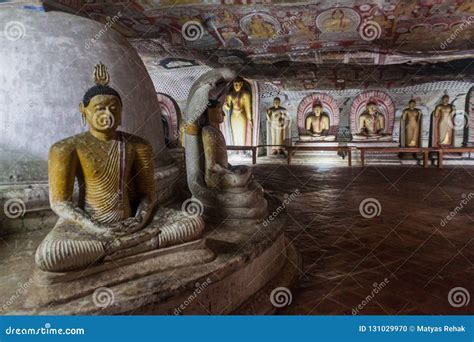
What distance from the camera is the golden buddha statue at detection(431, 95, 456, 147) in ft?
39.5

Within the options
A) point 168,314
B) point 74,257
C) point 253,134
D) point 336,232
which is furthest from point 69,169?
point 253,134

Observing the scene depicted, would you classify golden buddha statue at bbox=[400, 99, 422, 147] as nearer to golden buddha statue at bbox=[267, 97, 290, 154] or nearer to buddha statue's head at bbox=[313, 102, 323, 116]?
buddha statue's head at bbox=[313, 102, 323, 116]

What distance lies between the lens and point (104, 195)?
6.99ft

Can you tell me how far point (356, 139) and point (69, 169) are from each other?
12493mm

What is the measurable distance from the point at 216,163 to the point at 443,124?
11939mm

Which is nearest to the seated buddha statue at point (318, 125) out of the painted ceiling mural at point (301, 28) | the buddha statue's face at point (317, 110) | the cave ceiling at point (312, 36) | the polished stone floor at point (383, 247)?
the buddha statue's face at point (317, 110)

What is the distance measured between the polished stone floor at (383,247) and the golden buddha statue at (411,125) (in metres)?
5.81

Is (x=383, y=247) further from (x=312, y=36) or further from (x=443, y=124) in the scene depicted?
(x=443, y=124)

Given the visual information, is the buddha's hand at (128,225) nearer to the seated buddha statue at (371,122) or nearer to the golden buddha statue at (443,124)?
the seated buddha statue at (371,122)

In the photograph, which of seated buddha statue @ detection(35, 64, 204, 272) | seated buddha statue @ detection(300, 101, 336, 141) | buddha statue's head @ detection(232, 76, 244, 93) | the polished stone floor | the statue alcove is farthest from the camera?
the statue alcove

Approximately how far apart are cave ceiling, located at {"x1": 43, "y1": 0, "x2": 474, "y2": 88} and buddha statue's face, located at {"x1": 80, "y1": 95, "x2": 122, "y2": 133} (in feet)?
21.4

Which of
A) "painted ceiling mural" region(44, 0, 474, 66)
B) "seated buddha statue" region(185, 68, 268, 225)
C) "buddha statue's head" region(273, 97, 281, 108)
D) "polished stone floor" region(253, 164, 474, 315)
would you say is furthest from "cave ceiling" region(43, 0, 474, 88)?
"seated buddha statue" region(185, 68, 268, 225)

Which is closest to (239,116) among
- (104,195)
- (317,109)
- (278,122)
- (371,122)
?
(278,122)

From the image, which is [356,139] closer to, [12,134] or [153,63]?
[153,63]
